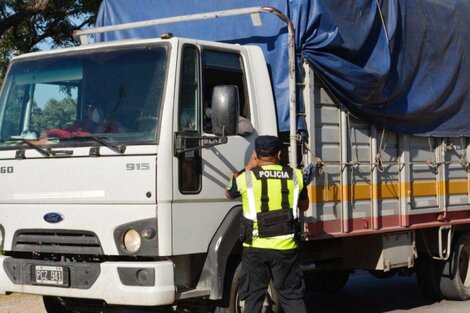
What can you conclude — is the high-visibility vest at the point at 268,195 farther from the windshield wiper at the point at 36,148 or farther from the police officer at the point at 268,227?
the windshield wiper at the point at 36,148

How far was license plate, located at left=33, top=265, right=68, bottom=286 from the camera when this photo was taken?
6.34m

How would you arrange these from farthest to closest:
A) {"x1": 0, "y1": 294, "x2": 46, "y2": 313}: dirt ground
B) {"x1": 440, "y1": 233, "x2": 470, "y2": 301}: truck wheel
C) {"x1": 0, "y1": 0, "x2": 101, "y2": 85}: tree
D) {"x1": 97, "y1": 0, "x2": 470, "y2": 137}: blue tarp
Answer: {"x1": 0, "y1": 0, "x2": 101, "y2": 85}: tree
{"x1": 440, "y1": 233, "x2": 470, "y2": 301}: truck wheel
{"x1": 0, "y1": 294, "x2": 46, "y2": 313}: dirt ground
{"x1": 97, "y1": 0, "x2": 470, "y2": 137}: blue tarp

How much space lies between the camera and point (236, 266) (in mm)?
6750

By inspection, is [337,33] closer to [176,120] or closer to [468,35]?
[176,120]

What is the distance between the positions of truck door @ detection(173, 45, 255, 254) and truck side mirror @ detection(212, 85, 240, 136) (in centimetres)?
23

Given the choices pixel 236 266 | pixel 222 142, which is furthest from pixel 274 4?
pixel 236 266

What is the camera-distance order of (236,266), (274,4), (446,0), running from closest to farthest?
(236,266), (274,4), (446,0)

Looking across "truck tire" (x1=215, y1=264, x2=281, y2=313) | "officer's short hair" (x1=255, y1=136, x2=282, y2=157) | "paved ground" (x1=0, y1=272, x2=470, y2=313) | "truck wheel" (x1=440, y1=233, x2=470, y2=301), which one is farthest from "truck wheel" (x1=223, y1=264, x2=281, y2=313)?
"truck wheel" (x1=440, y1=233, x2=470, y2=301)

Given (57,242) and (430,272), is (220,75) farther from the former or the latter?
(430,272)

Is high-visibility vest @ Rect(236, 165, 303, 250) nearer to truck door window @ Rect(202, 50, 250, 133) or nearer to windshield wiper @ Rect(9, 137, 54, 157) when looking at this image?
truck door window @ Rect(202, 50, 250, 133)

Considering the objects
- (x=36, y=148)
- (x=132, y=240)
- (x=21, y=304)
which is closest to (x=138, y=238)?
(x=132, y=240)

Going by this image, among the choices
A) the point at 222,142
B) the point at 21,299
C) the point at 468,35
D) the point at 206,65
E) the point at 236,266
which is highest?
the point at 468,35

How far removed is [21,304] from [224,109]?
4.69 meters

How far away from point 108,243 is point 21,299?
166 inches
